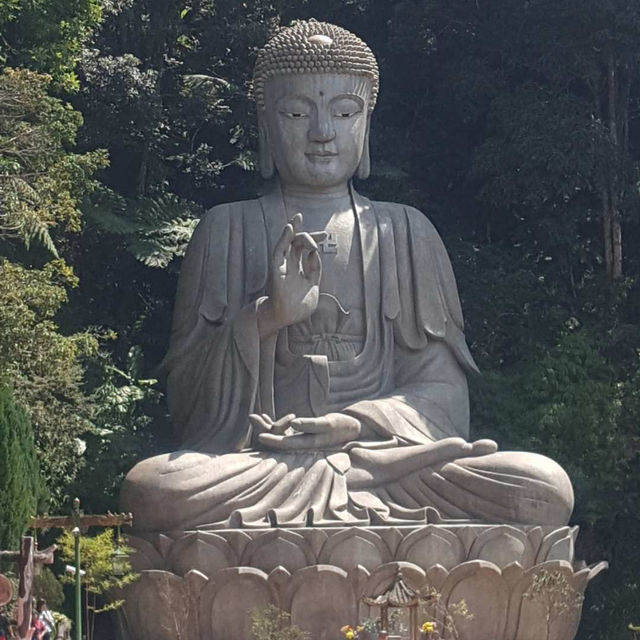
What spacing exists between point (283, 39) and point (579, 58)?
2486 millimetres

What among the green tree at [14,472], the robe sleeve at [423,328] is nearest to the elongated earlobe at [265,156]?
the robe sleeve at [423,328]

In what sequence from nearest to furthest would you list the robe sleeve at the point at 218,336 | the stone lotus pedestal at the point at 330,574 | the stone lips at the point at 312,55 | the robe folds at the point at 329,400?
the stone lotus pedestal at the point at 330,574 < the robe folds at the point at 329,400 < the robe sleeve at the point at 218,336 < the stone lips at the point at 312,55

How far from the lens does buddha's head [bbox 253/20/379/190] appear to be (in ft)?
45.0

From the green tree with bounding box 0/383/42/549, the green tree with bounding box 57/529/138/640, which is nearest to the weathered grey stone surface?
the green tree with bounding box 57/529/138/640

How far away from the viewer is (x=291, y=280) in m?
12.9

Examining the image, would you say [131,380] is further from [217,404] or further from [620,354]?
[620,354]

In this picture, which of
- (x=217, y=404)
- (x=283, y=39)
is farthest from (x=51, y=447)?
(x=283, y=39)

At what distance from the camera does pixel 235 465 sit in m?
12.4

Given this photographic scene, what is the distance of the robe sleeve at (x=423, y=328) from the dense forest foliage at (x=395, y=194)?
1057 mm

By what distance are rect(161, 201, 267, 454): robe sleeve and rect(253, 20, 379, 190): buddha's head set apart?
499 millimetres

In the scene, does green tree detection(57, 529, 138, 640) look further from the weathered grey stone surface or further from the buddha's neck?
the buddha's neck

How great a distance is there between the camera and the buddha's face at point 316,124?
13711 mm

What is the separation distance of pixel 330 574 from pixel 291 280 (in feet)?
6.32

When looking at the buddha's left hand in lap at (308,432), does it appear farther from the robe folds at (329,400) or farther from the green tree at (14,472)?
the green tree at (14,472)
